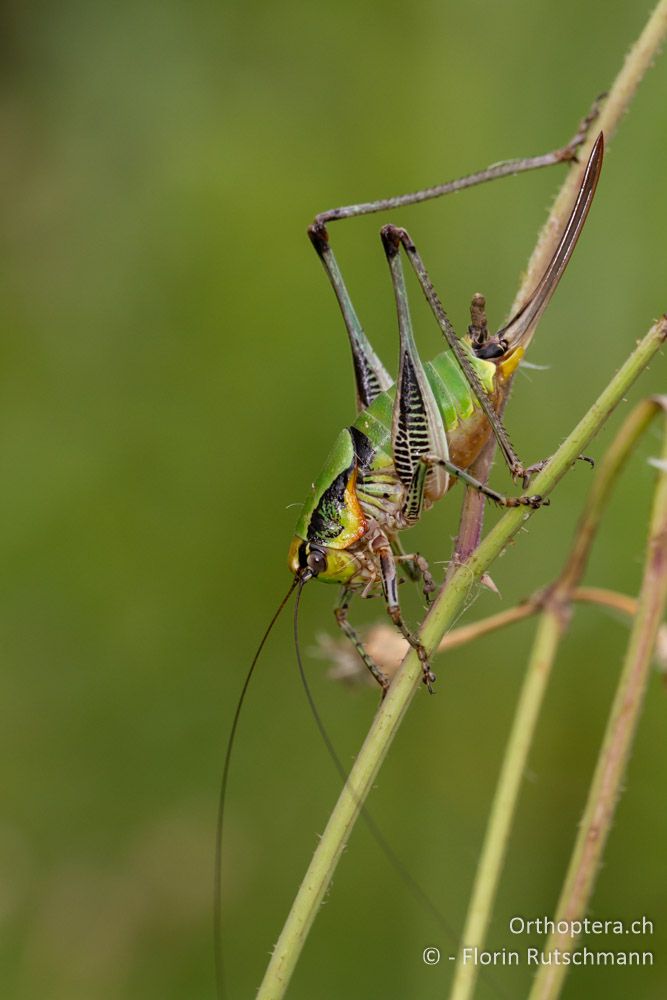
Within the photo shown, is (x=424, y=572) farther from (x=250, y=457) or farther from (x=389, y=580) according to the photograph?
(x=250, y=457)

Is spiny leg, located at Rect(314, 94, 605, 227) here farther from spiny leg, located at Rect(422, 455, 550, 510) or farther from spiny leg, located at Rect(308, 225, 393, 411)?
spiny leg, located at Rect(422, 455, 550, 510)

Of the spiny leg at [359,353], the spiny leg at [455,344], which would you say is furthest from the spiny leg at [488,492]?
the spiny leg at [359,353]

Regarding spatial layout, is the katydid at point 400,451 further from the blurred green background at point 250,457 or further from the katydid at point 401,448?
the blurred green background at point 250,457

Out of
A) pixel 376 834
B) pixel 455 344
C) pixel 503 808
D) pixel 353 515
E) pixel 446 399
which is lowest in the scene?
pixel 376 834

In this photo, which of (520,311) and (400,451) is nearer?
(520,311)

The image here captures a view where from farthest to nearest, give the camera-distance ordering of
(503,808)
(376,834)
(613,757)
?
(376,834), (503,808), (613,757)

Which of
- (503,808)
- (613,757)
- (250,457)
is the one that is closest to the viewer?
(613,757)

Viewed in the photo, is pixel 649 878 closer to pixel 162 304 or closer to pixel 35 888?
pixel 35 888

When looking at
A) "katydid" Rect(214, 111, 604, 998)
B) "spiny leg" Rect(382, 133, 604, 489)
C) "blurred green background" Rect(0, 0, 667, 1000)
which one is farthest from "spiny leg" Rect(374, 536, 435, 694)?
"blurred green background" Rect(0, 0, 667, 1000)

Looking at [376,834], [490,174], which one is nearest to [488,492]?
[376,834]
